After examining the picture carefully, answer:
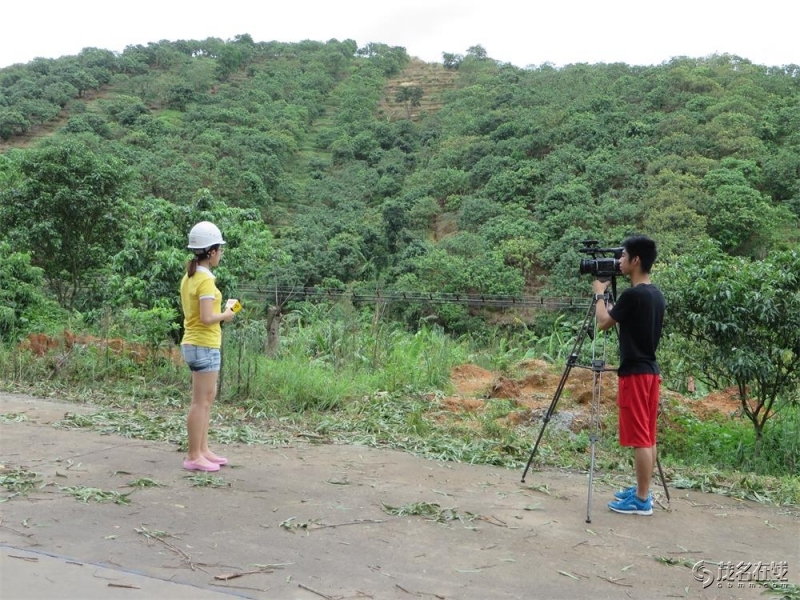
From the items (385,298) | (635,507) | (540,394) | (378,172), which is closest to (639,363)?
(635,507)

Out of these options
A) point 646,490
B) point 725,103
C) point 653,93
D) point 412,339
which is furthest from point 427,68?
point 646,490

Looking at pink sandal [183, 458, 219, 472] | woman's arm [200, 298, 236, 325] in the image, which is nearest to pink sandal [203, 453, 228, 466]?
pink sandal [183, 458, 219, 472]

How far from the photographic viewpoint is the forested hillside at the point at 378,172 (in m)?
13.9

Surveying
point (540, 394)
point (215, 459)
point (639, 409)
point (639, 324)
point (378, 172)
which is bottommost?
point (540, 394)

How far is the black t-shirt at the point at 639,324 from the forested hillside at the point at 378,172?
706 cm

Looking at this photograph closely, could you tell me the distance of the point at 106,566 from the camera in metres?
2.76

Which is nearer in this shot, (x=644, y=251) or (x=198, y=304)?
(x=644, y=251)

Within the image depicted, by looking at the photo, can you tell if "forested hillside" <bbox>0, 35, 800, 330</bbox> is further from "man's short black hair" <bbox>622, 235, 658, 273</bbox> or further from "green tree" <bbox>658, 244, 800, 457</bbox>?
"man's short black hair" <bbox>622, 235, 658, 273</bbox>

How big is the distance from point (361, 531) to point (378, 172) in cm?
4732

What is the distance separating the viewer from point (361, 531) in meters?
3.31

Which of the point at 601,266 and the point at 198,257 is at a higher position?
the point at 601,266

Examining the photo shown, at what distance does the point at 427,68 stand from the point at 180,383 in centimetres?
8684

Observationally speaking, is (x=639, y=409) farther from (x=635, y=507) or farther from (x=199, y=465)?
(x=199, y=465)

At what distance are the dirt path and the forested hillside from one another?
5.85 metres
